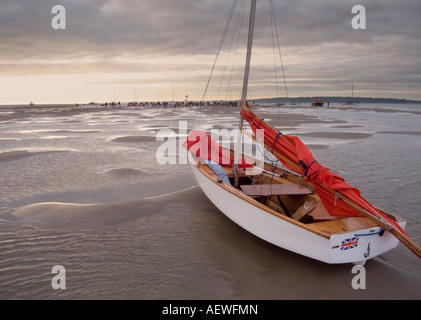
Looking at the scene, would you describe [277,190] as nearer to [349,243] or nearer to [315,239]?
[315,239]

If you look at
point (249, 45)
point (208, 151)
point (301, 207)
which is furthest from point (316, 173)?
point (208, 151)

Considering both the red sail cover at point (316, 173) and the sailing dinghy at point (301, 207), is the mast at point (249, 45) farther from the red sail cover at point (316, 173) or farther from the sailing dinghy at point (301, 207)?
the red sail cover at point (316, 173)

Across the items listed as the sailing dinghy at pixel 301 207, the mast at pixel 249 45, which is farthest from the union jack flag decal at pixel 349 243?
the mast at pixel 249 45

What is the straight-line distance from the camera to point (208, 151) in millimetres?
9133

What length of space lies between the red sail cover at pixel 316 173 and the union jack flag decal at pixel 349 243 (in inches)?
24.1

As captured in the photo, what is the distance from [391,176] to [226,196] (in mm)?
7520

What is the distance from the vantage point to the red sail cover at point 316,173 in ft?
17.4

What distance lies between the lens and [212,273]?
202 inches

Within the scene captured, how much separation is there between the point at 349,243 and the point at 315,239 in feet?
1.67

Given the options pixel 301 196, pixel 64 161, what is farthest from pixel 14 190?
pixel 301 196

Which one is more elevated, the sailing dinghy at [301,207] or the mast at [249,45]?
the mast at [249,45]

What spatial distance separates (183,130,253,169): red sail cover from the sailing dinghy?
0.08m
